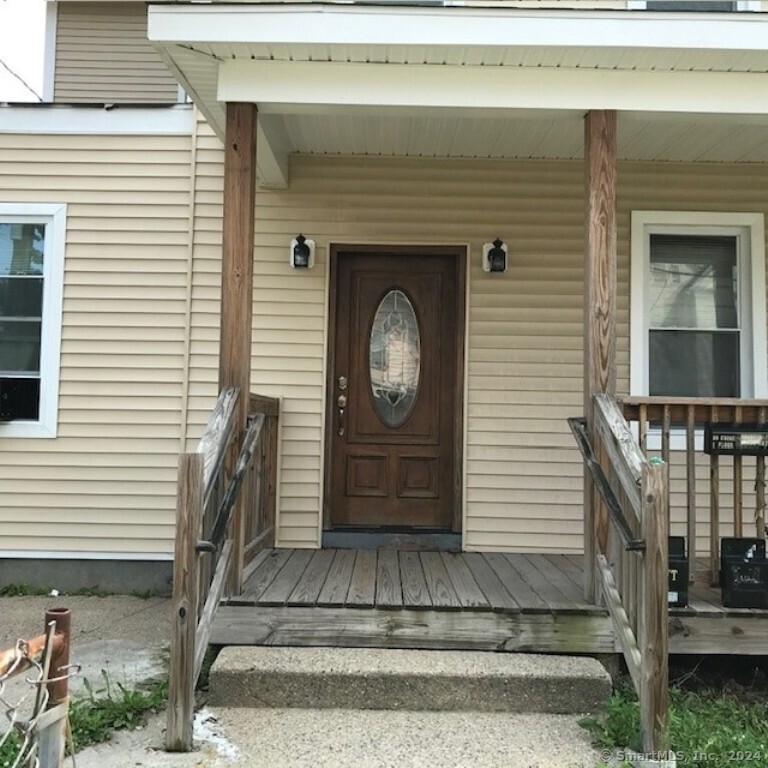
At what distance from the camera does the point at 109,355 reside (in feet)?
14.8

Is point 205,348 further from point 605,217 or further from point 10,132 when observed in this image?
point 605,217

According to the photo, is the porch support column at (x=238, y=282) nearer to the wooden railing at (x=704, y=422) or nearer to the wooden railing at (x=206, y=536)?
the wooden railing at (x=206, y=536)

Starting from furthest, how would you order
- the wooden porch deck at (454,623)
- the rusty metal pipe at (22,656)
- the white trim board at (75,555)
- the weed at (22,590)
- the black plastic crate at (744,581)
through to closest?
the white trim board at (75,555), the weed at (22,590), the black plastic crate at (744,581), the wooden porch deck at (454,623), the rusty metal pipe at (22,656)

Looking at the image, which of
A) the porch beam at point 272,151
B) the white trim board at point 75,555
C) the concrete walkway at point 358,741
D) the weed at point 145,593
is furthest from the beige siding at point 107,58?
the concrete walkway at point 358,741

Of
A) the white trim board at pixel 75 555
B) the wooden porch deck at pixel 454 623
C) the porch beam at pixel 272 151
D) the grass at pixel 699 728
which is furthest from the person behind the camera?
the white trim board at pixel 75 555

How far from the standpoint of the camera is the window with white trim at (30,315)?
4.48 metres

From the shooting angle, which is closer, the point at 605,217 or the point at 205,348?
the point at 605,217

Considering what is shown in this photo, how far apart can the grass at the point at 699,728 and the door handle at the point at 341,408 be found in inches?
89.1

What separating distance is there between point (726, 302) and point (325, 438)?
2.80 metres

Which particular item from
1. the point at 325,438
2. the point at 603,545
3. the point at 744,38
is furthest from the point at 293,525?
the point at 744,38

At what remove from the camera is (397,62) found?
326cm

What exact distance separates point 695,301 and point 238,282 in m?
3.06

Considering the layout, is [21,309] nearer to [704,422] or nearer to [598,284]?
[598,284]

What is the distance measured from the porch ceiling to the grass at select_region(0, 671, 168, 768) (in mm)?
2682
